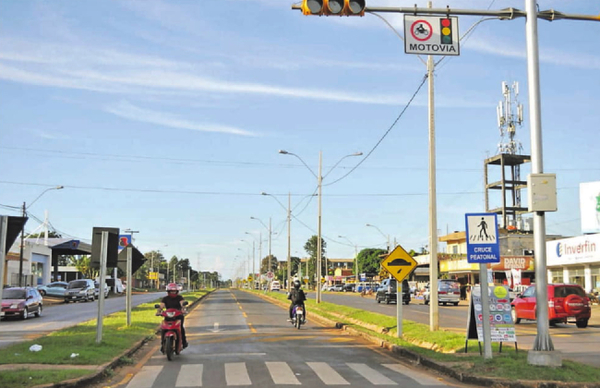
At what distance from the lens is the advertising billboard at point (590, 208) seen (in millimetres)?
54312

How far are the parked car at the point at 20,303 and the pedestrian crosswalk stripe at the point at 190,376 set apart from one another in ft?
68.3

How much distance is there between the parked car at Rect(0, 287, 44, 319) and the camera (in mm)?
31203

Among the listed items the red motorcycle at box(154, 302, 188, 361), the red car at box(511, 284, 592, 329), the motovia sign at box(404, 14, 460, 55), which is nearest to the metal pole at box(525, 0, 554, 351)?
the motovia sign at box(404, 14, 460, 55)

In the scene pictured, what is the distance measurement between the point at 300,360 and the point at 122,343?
200 inches

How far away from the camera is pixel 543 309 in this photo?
40.9ft

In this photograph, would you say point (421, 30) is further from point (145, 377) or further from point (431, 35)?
point (145, 377)

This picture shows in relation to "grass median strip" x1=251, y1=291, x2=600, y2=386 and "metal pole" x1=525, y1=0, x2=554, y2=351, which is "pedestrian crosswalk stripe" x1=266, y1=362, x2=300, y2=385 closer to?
"grass median strip" x1=251, y1=291, x2=600, y2=386

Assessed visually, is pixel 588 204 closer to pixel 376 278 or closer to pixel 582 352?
pixel 582 352

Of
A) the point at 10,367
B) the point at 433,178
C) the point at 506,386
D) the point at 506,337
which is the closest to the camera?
the point at 506,386

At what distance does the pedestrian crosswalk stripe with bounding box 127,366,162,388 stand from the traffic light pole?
6.91 metres

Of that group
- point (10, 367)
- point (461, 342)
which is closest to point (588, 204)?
point (461, 342)

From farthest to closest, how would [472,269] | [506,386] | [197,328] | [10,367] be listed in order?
[472,269] < [197,328] < [10,367] < [506,386]

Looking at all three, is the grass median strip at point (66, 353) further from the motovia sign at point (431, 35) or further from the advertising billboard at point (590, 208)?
the advertising billboard at point (590, 208)

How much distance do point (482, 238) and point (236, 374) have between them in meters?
5.77
